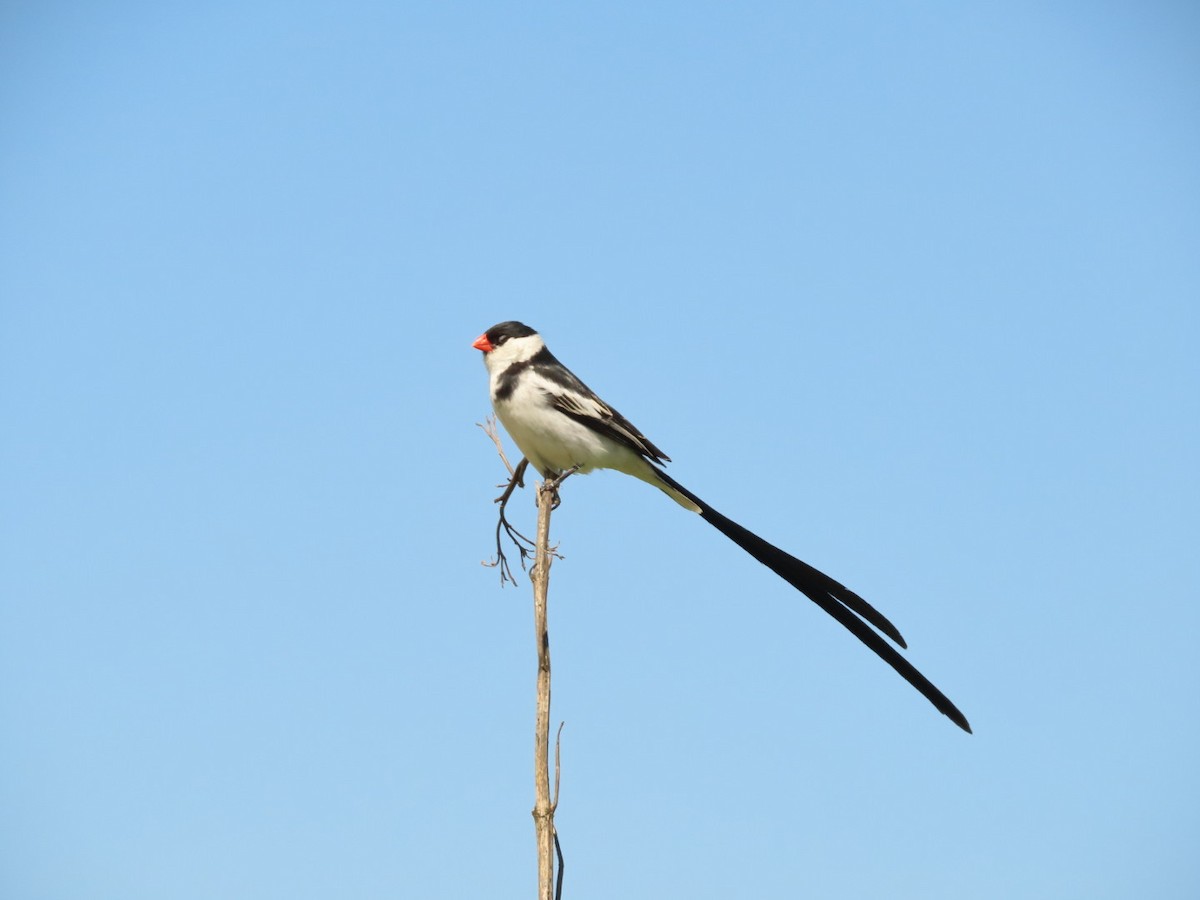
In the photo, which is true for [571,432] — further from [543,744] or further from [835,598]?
[543,744]

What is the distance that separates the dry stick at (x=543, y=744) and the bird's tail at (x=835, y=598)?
124cm

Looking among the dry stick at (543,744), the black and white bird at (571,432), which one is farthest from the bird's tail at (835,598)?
the dry stick at (543,744)

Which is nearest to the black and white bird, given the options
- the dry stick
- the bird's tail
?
the bird's tail

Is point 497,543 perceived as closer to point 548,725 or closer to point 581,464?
point 581,464

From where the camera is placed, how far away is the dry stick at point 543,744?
2.66m

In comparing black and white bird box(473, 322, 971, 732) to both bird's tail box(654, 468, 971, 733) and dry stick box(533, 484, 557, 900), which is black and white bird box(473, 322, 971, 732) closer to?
bird's tail box(654, 468, 971, 733)

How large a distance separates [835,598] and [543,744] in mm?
1555

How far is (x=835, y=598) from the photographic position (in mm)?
3965

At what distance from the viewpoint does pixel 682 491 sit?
4734 mm

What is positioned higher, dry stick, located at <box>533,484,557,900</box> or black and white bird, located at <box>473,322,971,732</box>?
black and white bird, located at <box>473,322,971,732</box>

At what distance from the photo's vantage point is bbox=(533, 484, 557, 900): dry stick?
2.66 meters

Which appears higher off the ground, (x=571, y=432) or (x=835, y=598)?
(x=571, y=432)

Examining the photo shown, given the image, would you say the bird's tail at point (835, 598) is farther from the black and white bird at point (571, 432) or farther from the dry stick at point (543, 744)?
the dry stick at point (543, 744)

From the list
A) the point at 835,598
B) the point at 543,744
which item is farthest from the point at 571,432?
the point at 543,744
